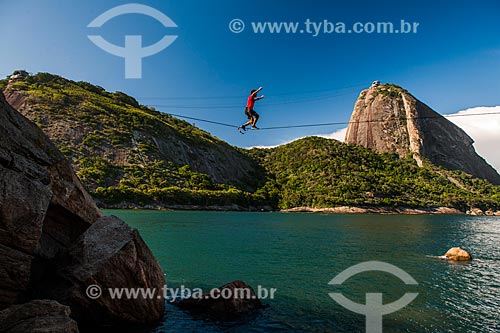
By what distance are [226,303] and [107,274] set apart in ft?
18.9

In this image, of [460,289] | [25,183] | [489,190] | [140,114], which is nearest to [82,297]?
[25,183]

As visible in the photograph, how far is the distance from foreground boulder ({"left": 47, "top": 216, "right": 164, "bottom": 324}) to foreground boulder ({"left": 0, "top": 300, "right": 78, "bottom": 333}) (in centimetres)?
226

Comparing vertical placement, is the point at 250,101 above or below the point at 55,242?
above

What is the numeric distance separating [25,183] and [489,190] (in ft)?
699

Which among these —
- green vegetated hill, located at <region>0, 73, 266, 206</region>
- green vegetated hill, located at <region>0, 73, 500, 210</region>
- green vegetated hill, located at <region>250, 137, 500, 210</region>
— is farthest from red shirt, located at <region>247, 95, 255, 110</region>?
green vegetated hill, located at <region>250, 137, 500, 210</region>

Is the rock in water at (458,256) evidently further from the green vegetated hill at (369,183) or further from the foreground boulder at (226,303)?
the green vegetated hill at (369,183)

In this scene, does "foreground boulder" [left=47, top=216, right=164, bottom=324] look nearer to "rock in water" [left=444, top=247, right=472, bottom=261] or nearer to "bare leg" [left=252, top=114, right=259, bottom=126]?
"bare leg" [left=252, top=114, right=259, bottom=126]

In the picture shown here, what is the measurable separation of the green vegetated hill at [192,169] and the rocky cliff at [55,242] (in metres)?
89.3

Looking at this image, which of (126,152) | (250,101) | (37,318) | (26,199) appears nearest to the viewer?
(37,318)

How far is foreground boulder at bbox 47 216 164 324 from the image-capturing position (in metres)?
10.9

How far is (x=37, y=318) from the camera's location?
779cm

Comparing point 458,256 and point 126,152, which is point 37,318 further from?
point 126,152

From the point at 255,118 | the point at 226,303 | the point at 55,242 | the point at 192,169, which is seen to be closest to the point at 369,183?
the point at 192,169

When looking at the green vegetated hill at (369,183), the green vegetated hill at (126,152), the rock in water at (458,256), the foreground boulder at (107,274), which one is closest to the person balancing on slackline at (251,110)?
the foreground boulder at (107,274)
